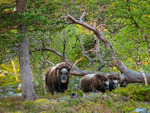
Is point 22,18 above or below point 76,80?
above

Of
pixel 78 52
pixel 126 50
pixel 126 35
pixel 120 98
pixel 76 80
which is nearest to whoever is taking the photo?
pixel 120 98

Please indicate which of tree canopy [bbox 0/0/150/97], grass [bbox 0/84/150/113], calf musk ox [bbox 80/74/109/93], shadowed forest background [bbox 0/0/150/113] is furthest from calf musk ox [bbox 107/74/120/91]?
grass [bbox 0/84/150/113]

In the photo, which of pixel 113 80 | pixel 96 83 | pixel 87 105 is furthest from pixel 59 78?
pixel 87 105

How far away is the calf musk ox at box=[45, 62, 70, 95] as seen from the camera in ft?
43.0

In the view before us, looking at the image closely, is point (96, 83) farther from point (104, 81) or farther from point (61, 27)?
point (61, 27)

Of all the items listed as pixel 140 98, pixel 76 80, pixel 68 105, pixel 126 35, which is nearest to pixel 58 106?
pixel 68 105

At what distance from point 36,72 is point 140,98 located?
334 inches

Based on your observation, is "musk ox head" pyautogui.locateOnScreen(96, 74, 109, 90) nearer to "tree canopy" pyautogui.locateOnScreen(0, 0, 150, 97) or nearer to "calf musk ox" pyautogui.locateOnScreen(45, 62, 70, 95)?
"tree canopy" pyautogui.locateOnScreen(0, 0, 150, 97)

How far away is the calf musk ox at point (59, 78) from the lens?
13.1 metres

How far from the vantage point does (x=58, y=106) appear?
896 cm

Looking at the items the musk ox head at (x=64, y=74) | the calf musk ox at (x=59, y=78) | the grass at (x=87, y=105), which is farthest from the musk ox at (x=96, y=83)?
the grass at (x=87, y=105)

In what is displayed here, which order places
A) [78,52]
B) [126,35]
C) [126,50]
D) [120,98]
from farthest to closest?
[78,52], [126,50], [126,35], [120,98]

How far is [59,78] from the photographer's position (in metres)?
13.4

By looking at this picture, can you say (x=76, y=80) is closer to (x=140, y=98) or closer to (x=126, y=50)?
(x=126, y=50)
